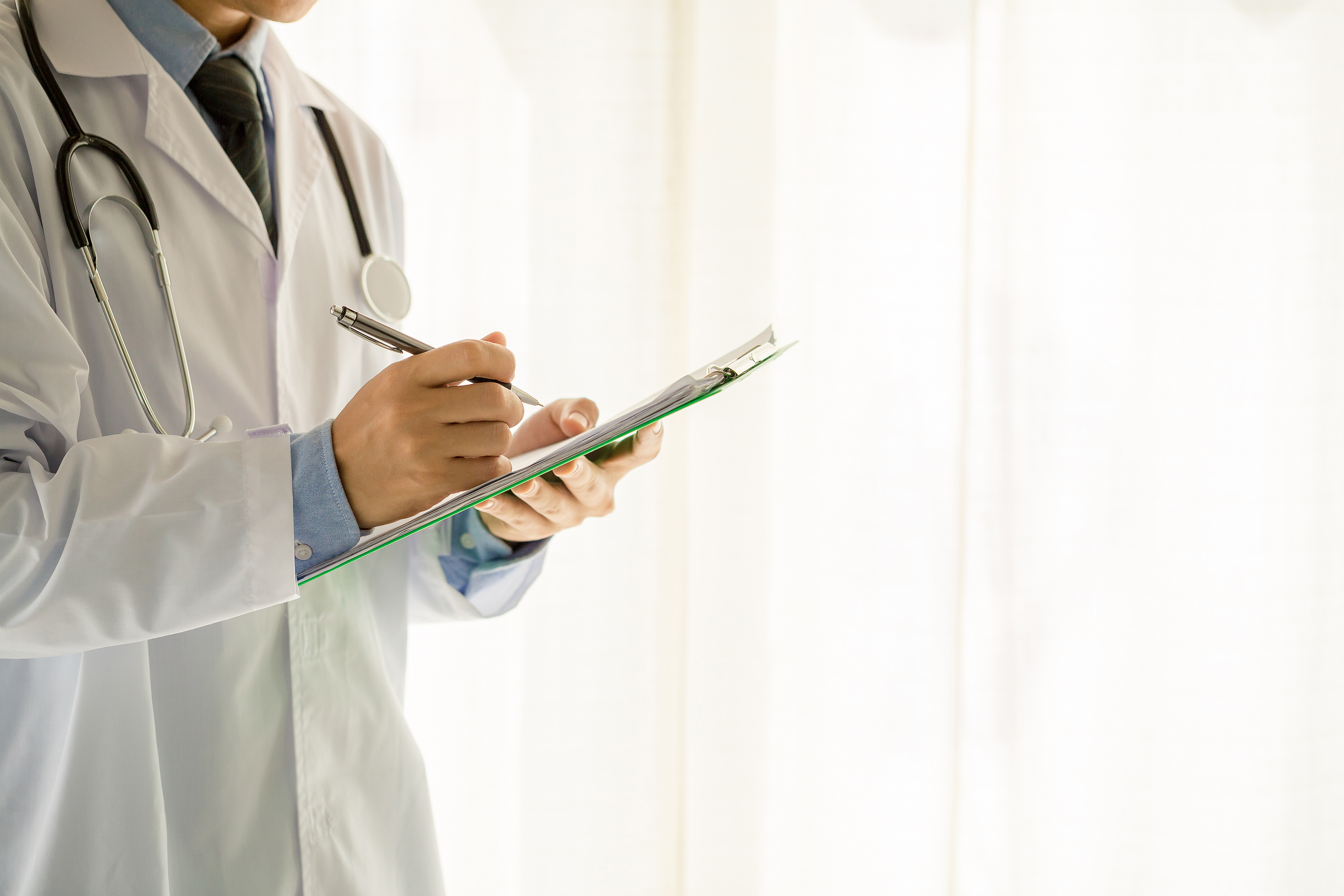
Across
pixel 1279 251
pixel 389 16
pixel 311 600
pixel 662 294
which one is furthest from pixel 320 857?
pixel 1279 251

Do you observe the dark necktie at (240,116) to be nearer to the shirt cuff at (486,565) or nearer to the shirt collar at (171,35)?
the shirt collar at (171,35)

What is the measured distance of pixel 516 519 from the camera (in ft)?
2.44

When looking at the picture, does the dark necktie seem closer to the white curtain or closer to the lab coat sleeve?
the lab coat sleeve

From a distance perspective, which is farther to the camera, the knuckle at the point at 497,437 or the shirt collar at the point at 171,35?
the shirt collar at the point at 171,35

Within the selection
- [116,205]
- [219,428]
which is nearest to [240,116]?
[116,205]

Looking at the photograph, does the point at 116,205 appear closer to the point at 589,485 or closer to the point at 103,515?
the point at 103,515

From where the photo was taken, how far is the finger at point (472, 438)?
0.53 meters

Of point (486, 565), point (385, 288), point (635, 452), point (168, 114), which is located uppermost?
point (168, 114)

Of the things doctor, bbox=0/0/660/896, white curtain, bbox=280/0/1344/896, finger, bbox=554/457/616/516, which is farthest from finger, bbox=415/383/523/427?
white curtain, bbox=280/0/1344/896

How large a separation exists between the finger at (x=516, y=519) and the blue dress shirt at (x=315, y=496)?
2 centimetres

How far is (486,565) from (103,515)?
37cm

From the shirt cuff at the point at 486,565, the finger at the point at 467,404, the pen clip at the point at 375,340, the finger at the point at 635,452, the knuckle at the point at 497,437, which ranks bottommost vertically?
the shirt cuff at the point at 486,565

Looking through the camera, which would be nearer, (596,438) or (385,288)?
(596,438)

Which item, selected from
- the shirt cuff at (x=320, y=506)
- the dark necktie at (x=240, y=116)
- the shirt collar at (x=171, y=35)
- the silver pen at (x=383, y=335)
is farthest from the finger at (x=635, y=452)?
the shirt collar at (x=171, y=35)
